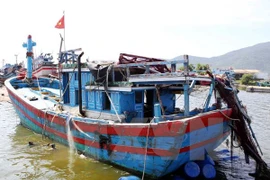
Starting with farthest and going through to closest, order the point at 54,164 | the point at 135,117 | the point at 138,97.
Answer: the point at 54,164 < the point at 138,97 < the point at 135,117

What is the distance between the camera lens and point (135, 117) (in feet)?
35.5

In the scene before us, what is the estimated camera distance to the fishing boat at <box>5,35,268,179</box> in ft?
28.5

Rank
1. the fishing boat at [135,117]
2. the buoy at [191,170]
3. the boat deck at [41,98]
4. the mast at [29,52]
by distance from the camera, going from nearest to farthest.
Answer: the fishing boat at [135,117] < the buoy at [191,170] < the boat deck at [41,98] < the mast at [29,52]

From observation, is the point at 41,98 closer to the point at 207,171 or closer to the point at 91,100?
the point at 91,100

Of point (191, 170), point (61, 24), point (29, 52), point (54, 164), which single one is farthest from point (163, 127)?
point (29, 52)

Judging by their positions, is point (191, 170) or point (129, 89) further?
point (129, 89)

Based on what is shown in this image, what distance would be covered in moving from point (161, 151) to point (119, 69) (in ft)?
13.6

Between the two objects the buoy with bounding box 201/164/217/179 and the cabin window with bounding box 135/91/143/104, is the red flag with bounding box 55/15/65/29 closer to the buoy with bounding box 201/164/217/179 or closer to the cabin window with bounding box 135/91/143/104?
the cabin window with bounding box 135/91/143/104

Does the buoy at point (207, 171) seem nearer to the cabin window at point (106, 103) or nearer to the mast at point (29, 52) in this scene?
the cabin window at point (106, 103)

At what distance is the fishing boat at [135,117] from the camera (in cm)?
868

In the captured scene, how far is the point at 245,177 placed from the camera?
10.5m

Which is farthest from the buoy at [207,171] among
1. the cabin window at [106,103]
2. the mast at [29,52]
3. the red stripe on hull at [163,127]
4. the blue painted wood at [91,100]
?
the mast at [29,52]

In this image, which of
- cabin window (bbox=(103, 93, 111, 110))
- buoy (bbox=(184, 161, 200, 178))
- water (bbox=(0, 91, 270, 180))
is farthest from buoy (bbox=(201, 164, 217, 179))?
cabin window (bbox=(103, 93, 111, 110))

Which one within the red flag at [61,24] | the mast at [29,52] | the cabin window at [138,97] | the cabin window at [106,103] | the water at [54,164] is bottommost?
the water at [54,164]
